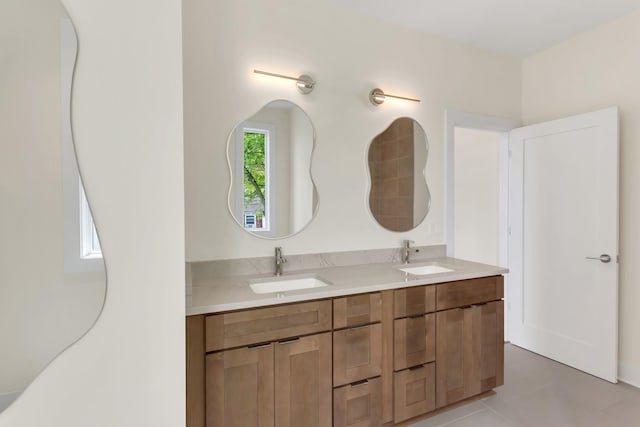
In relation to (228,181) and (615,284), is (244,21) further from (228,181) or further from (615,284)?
(615,284)

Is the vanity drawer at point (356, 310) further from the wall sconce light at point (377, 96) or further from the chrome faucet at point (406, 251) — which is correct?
the wall sconce light at point (377, 96)

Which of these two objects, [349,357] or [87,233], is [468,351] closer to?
[349,357]

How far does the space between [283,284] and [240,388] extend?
0.66 meters

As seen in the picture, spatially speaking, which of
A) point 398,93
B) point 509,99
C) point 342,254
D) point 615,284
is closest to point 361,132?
point 398,93

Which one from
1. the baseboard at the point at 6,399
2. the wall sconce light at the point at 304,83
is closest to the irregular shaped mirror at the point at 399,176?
the wall sconce light at the point at 304,83

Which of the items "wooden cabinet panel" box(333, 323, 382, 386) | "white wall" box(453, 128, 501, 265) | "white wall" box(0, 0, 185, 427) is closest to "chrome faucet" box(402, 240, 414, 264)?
"wooden cabinet panel" box(333, 323, 382, 386)

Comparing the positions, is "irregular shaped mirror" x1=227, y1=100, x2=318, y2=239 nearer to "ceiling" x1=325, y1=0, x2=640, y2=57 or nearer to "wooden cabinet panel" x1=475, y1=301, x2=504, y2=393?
"ceiling" x1=325, y1=0, x2=640, y2=57

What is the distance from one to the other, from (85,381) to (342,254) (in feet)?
5.28

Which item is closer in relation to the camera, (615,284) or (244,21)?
(244,21)

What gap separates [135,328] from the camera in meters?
1.23

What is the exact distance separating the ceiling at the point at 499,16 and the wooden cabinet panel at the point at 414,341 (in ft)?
7.05

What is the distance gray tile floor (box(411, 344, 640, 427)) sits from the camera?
2043 mm

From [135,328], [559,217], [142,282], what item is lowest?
[135,328]

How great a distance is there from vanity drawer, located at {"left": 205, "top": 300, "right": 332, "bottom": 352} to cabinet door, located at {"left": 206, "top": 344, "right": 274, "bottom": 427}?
0.16ft
